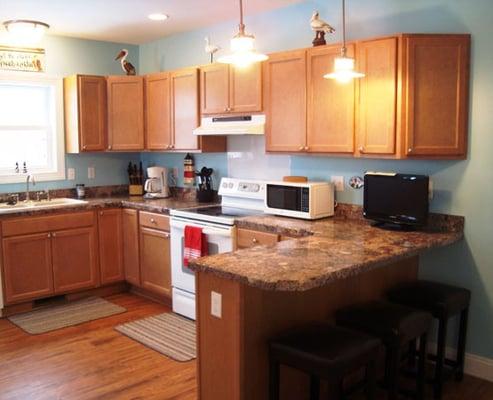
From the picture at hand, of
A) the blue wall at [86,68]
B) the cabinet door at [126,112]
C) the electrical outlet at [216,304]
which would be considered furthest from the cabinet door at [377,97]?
the blue wall at [86,68]

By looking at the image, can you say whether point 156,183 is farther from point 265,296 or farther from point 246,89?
point 265,296

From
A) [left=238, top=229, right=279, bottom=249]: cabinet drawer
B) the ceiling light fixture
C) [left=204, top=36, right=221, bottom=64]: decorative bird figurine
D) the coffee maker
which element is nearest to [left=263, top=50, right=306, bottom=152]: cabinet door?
[left=238, top=229, right=279, bottom=249]: cabinet drawer

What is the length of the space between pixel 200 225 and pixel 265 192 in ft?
1.85

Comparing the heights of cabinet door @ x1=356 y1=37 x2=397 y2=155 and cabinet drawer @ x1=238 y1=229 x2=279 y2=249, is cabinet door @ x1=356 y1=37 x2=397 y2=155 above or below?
above

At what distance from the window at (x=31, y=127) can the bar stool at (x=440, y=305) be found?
3.50 m

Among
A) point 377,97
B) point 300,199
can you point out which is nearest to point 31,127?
point 300,199

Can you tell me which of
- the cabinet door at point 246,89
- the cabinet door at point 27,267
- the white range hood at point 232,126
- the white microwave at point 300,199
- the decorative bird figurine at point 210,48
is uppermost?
the decorative bird figurine at point 210,48

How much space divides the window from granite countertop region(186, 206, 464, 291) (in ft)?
7.70

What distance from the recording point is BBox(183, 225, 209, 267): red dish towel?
4.06 m

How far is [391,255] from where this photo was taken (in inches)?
105

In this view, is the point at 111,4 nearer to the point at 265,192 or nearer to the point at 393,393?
the point at 265,192

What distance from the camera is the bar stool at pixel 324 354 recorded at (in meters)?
2.15

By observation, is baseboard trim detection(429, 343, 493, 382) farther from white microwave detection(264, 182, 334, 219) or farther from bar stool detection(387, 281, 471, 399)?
white microwave detection(264, 182, 334, 219)

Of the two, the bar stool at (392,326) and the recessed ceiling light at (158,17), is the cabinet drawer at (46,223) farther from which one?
the bar stool at (392,326)
